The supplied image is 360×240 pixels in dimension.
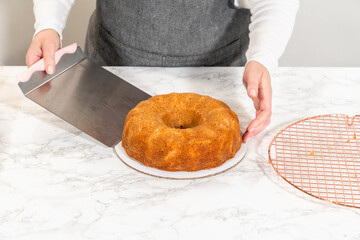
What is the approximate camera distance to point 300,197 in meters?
0.83

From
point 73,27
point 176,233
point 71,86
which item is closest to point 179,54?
point 71,86

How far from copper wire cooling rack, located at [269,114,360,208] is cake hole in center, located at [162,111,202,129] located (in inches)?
6.7

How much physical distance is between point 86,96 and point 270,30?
0.48 metres

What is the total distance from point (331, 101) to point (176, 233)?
602mm

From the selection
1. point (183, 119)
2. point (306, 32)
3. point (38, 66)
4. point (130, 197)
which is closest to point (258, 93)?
point (183, 119)

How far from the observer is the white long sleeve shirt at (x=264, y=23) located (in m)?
1.10

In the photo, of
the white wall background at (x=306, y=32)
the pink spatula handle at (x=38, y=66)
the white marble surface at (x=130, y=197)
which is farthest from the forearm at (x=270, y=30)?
the white wall background at (x=306, y=32)

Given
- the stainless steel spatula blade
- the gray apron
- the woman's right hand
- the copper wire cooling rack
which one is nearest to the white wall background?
the gray apron

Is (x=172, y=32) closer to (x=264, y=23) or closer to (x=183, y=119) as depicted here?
(x=264, y=23)

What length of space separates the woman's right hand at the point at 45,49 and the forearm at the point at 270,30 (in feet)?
1.53

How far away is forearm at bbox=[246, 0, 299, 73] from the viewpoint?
1.09 metres

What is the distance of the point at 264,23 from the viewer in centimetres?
116

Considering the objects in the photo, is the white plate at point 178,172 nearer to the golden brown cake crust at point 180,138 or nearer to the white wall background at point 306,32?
the golden brown cake crust at point 180,138

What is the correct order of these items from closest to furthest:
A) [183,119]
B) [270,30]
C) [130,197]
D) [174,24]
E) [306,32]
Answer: [130,197] → [183,119] → [270,30] → [174,24] → [306,32]
